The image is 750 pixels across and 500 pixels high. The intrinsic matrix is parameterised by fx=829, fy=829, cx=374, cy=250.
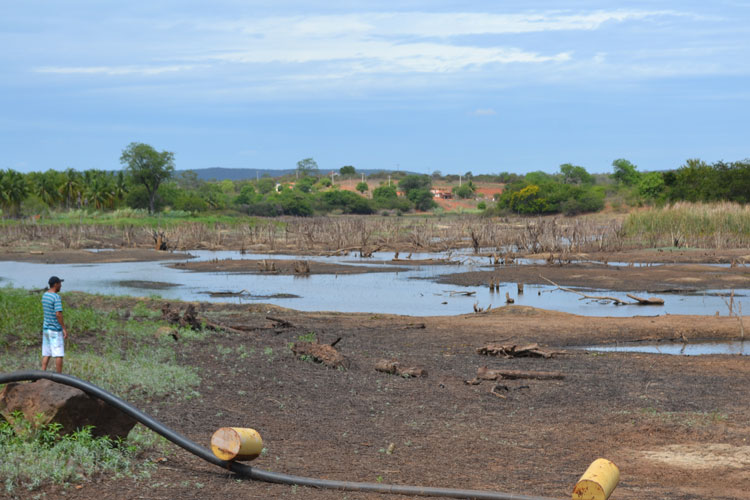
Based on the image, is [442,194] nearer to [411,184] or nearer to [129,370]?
[411,184]

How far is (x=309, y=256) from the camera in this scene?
1967 inches

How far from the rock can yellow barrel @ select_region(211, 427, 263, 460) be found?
3.71ft

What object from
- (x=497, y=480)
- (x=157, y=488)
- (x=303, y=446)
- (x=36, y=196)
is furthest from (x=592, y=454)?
(x=36, y=196)

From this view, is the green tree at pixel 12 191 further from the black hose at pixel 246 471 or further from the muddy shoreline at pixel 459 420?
the black hose at pixel 246 471

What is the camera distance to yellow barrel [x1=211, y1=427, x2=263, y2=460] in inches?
261

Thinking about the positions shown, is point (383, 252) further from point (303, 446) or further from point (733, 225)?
point (303, 446)

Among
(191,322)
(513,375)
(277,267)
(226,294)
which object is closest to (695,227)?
(277,267)

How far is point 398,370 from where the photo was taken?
1232cm

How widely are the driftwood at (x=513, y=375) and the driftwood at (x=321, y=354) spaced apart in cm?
206

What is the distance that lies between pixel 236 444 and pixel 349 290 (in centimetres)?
2457

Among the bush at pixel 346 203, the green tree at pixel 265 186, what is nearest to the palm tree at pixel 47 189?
the bush at pixel 346 203

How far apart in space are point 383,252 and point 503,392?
136 ft

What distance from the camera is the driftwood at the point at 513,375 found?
12.1 meters

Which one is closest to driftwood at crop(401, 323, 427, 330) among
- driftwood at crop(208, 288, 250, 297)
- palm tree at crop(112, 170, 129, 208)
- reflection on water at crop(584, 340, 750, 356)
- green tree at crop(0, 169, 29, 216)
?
reflection on water at crop(584, 340, 750, 356)
